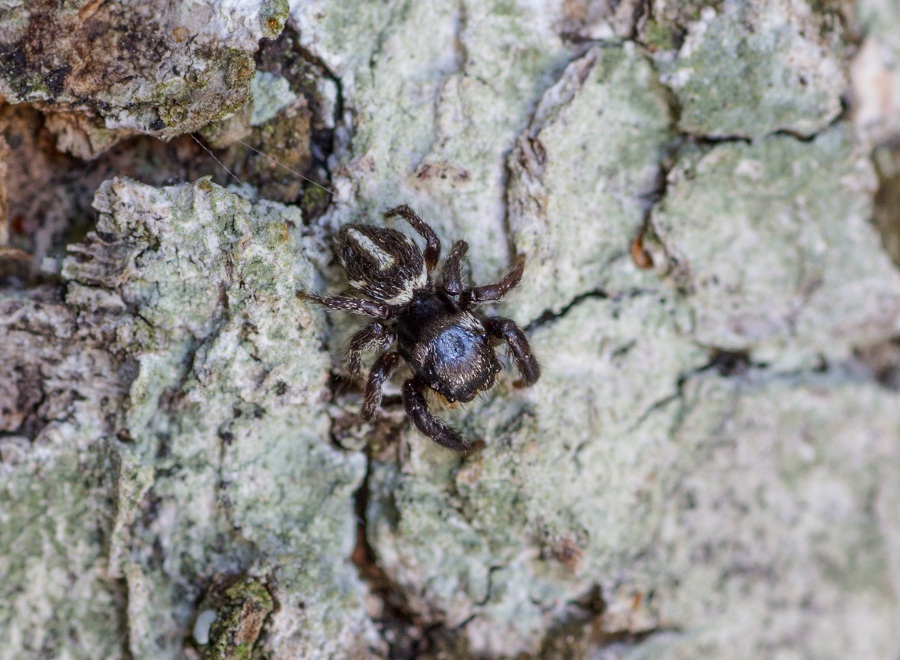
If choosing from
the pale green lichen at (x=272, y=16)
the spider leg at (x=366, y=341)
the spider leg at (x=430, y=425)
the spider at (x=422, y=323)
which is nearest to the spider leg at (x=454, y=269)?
the spider at (x=422, y=323)

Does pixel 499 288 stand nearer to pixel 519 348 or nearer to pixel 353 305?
pixel 519 348

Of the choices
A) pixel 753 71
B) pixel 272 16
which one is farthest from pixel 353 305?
pixel 753 71

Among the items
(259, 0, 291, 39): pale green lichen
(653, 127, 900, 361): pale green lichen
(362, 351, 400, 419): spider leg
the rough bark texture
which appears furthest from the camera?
(653, 127, 900, 361): pale green lichen

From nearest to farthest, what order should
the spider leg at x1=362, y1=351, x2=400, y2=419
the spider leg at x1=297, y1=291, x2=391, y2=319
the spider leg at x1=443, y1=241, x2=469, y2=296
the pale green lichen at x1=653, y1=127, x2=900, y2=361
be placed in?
1. the spider leg at x1=297, y1=291, x2=391, y2=319
2. the spider leg at x1=362, y1=351, x2=400, y2=419
3. the spider leg at x1=443, y1=241, x2=469, y2=296
4. the pale green lichen at x1=653, y1=127, x2=900, y2=361

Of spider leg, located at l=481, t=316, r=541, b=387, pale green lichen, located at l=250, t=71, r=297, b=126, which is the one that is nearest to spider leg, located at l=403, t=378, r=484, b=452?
spider leg, located at l=481, t=316, r=541, b=387

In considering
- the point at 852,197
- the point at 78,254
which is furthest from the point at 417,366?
the point at 852,197

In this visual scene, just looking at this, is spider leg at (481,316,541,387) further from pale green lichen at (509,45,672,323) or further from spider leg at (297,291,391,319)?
spider leg at (297,291,391,319)

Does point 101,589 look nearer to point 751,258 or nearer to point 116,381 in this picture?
point 116,381

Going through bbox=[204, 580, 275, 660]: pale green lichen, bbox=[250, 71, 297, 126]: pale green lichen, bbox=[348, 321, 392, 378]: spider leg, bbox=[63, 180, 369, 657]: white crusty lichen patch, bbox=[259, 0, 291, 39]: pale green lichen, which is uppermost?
bbox=[259, 0, 291, 39]: pale green lichen

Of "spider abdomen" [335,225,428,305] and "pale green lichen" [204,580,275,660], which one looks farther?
"spider abdomen" [335,225,428,305]
